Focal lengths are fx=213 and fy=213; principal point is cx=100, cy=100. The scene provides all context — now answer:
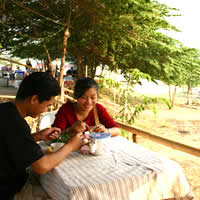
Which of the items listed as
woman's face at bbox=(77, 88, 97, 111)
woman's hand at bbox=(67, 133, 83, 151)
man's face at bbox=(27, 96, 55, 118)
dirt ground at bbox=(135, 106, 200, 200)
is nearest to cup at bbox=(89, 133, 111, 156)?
woman's hand at bbox=(67, 133, 83, 151)

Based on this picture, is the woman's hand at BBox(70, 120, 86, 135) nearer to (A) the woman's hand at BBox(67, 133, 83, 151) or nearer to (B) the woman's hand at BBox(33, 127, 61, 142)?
(B) the woman's hand at BBox(33, 127, 61, 142)

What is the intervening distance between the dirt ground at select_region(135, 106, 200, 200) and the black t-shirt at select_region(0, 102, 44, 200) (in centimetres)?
298

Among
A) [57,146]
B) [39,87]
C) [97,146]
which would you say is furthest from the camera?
[57,146]

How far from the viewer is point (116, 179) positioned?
123 centimetres

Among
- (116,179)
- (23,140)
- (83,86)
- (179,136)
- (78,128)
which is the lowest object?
(179,136)

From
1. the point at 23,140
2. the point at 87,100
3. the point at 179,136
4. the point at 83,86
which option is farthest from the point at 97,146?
the point at 179,136

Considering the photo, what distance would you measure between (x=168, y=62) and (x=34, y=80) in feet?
25.6

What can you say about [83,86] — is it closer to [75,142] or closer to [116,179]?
[75,142]

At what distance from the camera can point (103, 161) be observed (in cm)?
150

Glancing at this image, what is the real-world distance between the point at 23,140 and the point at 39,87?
329 millimetres

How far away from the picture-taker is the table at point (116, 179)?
1179mm

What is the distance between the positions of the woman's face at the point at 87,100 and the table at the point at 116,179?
740mm

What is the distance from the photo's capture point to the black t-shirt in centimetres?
115

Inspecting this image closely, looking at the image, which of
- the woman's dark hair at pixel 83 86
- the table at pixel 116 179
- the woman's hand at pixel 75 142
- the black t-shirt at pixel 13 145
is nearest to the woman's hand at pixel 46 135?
the table at pixel 116 179
